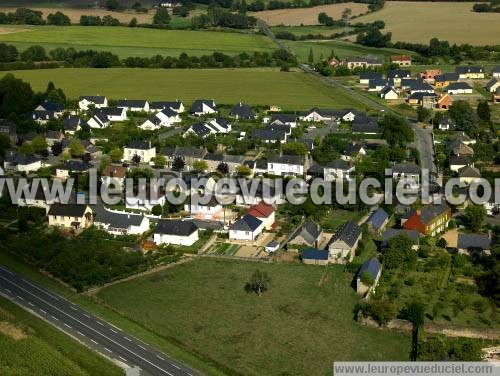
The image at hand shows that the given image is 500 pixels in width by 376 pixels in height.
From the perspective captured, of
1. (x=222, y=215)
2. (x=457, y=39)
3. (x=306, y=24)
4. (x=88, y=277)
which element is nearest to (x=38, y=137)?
(x=222, y=215)

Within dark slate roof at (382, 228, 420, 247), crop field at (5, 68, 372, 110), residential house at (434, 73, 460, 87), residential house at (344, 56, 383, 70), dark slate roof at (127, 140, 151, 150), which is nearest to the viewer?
dark slate roof at (382, 228, 420, 247)

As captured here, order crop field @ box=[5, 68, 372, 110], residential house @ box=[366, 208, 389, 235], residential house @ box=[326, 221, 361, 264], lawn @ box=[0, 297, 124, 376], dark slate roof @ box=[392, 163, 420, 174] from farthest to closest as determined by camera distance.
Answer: crop field @ box=[5, 68, 372, 110] < dark slate roof @ box=[392, 163, 420, 174] < residential house @ box=[366, 208, 389, 235] < residential house @ box=[326, 221, 361, 264] < lawn @ box=[0, 297, 124, 376]

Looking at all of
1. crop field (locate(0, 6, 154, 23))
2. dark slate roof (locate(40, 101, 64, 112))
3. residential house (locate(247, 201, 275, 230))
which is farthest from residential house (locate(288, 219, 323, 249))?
crop field (locate(0, 6, 154, 23))

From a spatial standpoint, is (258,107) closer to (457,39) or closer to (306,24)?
(457,39)

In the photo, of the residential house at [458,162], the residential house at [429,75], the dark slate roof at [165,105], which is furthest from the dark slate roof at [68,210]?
the residential house at [429,75]

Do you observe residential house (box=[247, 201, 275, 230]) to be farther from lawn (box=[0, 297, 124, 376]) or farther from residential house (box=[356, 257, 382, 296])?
lawn (box=[0, 297, 124, 376])

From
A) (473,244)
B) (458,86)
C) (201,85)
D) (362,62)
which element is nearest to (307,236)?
(473,244)

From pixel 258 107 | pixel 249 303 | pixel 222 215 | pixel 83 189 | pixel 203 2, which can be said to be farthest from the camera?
pixel 203 2
